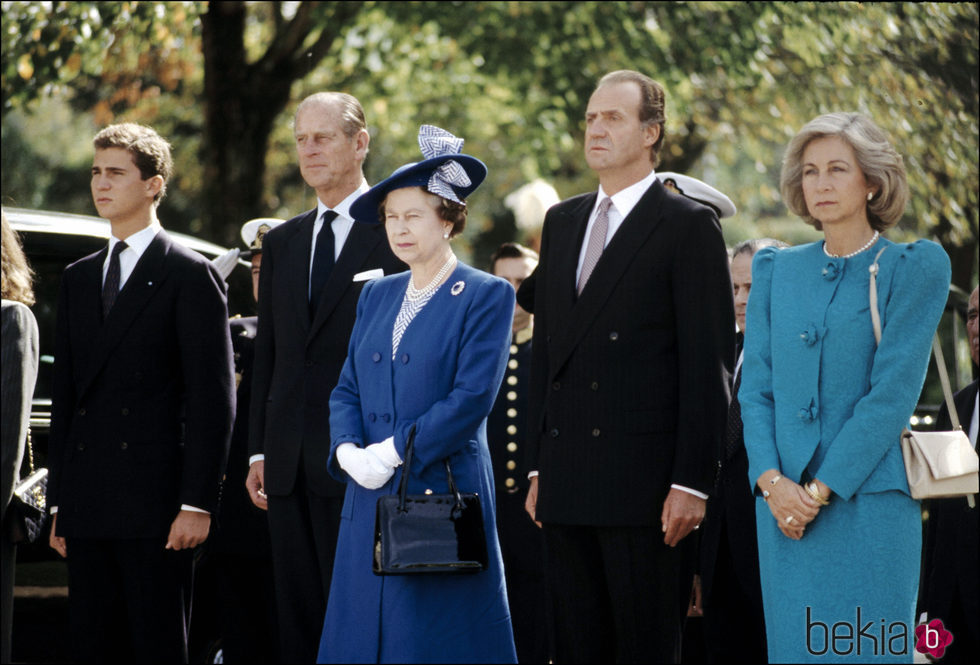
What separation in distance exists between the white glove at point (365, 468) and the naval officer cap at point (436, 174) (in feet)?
2.95

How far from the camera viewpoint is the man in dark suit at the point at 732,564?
5430 mm

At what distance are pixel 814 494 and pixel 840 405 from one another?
0.30m

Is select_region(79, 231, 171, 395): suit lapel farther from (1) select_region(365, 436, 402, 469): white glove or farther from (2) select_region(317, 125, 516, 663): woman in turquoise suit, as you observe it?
(1) select_region(365, 436, 402, 469): white glove

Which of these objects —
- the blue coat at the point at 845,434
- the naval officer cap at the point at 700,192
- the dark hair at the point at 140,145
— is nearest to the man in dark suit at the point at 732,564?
the naval officer cap at the point at 700,192

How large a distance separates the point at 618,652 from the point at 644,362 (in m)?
0.94

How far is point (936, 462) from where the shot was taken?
4.00 metres

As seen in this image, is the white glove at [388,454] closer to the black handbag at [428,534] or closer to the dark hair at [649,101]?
the black handbag at [428,534]

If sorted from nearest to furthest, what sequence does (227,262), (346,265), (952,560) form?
(346,265)
(952,560)
(227,262)

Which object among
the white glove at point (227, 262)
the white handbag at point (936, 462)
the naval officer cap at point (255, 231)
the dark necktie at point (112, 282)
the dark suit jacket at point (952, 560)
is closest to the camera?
the white handbag at point (936, 462)

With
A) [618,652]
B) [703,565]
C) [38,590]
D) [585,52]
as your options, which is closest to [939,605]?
[703,565]

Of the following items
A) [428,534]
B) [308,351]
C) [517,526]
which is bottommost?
[517,526]

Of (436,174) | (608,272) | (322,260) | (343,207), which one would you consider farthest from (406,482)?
(343,207)

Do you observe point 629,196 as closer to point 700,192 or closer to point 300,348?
point 700,192

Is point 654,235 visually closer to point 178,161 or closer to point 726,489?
point 726,489
